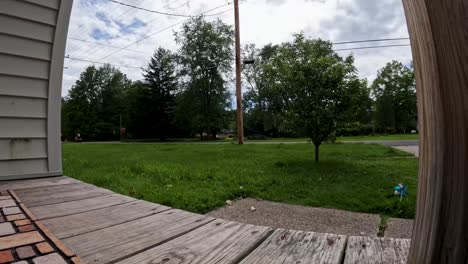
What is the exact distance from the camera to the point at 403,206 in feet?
8.84

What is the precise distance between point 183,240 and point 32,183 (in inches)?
90.2

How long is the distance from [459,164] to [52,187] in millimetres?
2969

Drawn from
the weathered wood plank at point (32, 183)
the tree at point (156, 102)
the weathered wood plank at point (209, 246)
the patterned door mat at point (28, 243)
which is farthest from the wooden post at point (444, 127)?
the tree at point (156, 102)

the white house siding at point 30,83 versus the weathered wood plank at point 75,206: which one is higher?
the white house siding at point 30,83

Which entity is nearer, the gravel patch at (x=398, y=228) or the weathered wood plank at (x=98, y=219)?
the weathered wood plank at (x=98, y=219)

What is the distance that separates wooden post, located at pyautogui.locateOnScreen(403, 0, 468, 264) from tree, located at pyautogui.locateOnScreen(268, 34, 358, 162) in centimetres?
508

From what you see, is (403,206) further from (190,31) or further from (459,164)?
(190,31)

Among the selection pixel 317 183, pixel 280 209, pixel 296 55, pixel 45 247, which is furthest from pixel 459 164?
pixel 296 55

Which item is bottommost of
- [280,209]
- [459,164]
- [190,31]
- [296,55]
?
[280,209]

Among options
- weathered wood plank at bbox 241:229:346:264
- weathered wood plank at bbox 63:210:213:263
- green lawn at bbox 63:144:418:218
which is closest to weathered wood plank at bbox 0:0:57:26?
green lawn at bbox 63:144:418:218

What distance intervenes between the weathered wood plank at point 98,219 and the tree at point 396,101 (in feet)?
118

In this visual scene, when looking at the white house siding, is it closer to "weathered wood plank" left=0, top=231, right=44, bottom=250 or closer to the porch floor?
the porch floor

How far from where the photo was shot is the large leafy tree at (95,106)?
128 feet

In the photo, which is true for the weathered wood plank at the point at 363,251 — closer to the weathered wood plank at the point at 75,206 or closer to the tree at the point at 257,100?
the weathered wood plank at the point at 75,206
